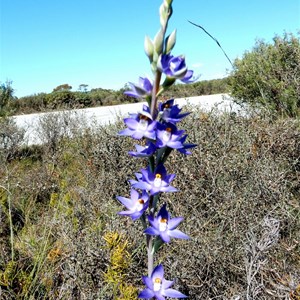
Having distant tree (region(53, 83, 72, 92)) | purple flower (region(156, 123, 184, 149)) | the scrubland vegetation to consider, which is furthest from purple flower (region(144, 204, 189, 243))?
distant tree (region(53, 83, 72, 92))

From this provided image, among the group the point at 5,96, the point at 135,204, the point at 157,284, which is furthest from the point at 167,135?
the point at 5,96

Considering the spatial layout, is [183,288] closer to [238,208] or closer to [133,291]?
[133,291]

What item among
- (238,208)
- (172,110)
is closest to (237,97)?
(238,208)

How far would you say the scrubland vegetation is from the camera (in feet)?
6.98

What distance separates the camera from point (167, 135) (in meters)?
1.24

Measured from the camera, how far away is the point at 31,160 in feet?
24.3

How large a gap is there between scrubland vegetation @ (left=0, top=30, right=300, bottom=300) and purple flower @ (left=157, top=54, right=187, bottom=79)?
0.83 metres

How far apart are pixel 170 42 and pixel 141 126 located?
29 centimetres

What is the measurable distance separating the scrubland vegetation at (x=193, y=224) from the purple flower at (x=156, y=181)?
0.65 meters

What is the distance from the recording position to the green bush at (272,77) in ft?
17.9

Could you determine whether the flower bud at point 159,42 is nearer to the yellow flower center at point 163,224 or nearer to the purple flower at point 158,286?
the yellow flower center at point 163,224

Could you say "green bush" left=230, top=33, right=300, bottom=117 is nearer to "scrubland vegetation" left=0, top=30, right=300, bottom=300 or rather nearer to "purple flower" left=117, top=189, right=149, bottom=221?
"scrubland vegetation" left=0, top=30, right=300, bottom=300

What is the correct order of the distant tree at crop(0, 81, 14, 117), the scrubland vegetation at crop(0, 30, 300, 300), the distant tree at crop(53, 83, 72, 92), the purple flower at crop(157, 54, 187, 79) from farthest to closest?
the distant tree at crop(53, 83, 72, 92)
the distant tree at crop(0, 81, 14, 117)
the scrubland vegetation at crop(0, 30, 300, 300)
the purple flower at crop(157, 54, 187, 79)

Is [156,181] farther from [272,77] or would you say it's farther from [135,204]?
[272,77]
